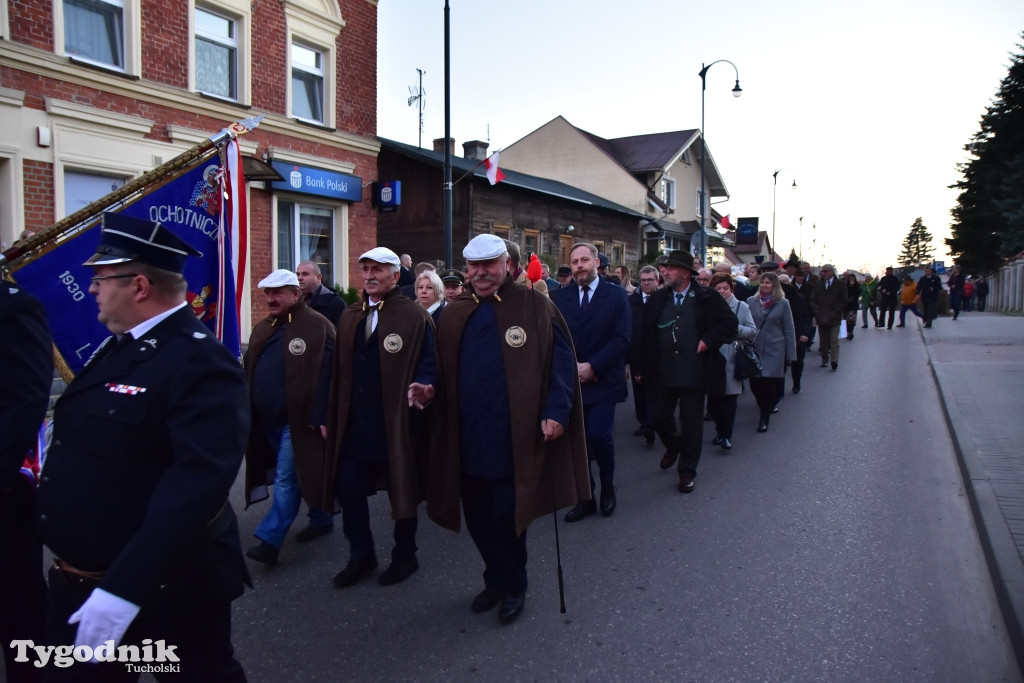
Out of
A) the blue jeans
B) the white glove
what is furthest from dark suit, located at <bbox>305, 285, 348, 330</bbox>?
the white glove

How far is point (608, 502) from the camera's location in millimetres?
5742

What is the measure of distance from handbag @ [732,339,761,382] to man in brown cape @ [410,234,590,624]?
4.33 metres

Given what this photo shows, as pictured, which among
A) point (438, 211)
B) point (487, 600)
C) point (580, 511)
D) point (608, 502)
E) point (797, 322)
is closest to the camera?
point (487, 600)

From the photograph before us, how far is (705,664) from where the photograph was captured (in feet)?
11.3

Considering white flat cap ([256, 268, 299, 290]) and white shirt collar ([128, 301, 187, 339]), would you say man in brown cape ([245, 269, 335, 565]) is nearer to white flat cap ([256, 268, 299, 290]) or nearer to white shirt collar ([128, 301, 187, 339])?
white flat cap ([256, 268, 299, 290])

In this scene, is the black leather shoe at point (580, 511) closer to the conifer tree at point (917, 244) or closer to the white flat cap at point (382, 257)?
the white flat cap at point (382, 257)

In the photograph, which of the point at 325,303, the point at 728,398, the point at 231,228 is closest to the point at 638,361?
the point at 728,398

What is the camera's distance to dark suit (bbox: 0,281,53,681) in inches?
96.8

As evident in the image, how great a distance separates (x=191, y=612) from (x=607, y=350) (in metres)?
3.92

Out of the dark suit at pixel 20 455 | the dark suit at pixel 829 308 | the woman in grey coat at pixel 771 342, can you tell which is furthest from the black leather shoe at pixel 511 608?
the dark suit at pixel 829 308

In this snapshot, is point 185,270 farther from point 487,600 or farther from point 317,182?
point 317,182

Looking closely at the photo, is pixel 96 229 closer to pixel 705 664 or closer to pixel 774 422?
pixel 705 664

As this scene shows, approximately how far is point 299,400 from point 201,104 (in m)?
10.7

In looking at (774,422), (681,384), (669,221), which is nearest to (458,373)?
(681,384)
